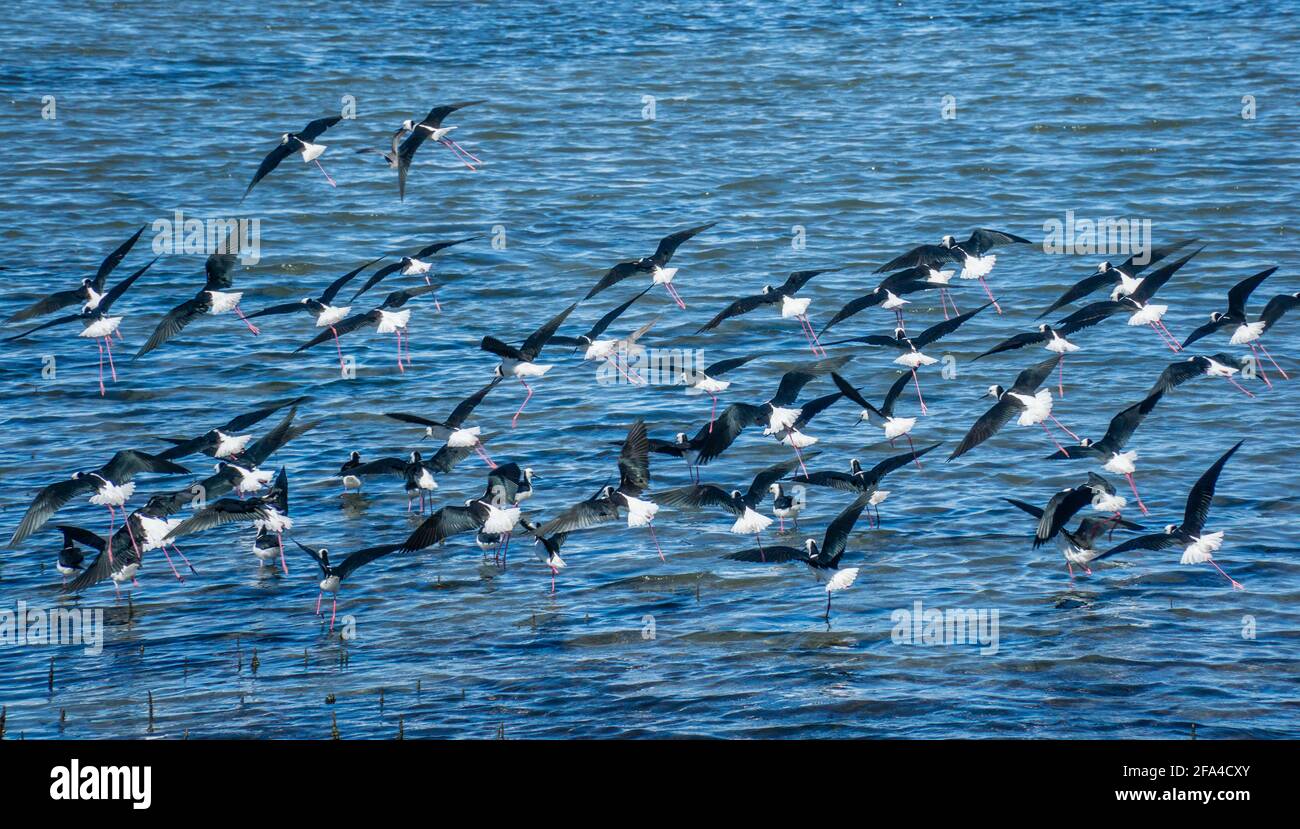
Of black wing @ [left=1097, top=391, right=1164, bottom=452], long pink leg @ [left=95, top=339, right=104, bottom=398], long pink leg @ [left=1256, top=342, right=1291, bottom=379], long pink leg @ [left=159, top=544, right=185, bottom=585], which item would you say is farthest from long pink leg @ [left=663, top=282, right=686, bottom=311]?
long pink leg @ [left=159, top=544, right=185, bottom=585]

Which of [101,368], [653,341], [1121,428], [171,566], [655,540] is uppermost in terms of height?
[653,341]

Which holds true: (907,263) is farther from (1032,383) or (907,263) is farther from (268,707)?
(268,707)

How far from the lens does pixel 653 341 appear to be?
96.0 ft

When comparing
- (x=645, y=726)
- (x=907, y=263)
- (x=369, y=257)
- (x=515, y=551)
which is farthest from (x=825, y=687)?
(x=369, y=257)

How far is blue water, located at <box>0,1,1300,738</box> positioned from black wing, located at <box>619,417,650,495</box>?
3.43 feet

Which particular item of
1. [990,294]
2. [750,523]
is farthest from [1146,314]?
[750,523]

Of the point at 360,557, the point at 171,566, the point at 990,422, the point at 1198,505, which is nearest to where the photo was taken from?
the point at 1198,505

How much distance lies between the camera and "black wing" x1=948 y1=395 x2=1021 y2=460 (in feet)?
66.6

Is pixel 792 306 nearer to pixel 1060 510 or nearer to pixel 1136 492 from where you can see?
pixel 1136 492

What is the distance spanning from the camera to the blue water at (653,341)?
16719 mm

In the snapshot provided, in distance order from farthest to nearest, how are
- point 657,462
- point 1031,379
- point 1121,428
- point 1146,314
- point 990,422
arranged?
point 1146,314
point 657,462
point 1031,379
point 990,422
point 1121,428

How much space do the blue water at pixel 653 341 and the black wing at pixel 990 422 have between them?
1.15 meters

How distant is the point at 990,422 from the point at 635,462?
4573 mm

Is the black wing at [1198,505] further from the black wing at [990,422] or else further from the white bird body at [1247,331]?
the white bird body at [1247,331]
